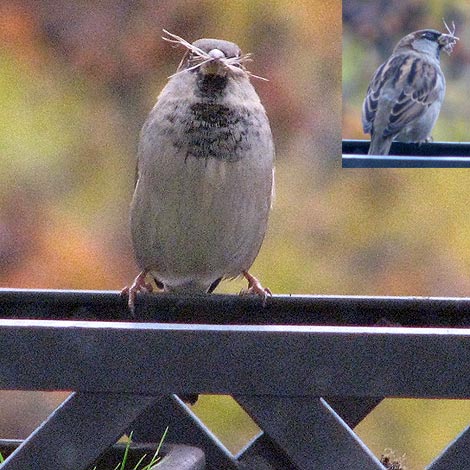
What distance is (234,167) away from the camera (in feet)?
4.39

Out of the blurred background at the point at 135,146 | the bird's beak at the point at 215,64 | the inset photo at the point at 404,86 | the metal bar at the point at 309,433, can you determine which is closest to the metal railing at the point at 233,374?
the metal bar at the point at 309,433

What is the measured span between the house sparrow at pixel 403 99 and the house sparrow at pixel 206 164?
70 centimetres

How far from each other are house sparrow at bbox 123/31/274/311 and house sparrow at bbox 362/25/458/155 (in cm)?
70

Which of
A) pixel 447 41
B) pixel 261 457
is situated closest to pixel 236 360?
pixel 261 457

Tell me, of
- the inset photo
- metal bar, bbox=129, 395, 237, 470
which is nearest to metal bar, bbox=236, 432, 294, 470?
metal bar, bbox=129, 395, 237, 470

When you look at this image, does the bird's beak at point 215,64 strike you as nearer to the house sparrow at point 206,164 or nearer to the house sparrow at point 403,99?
the house sparrow at point 206,164

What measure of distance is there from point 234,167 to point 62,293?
17.9 inches

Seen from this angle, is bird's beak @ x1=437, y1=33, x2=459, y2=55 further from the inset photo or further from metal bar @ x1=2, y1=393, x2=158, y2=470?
metal bar @ x1=2, y1=393, x2=158, y2=470

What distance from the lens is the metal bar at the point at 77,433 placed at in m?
0.59

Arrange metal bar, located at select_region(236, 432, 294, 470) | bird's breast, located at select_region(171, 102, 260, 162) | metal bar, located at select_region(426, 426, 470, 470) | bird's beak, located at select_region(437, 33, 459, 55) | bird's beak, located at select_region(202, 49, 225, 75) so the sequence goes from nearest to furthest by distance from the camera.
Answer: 1. metal bar, located at select_region(426, 426, 470, 470)
2. metal bar, located at select_region(236, 432, 294, 470)
3. bird's beak, located at select_region(202, 49, 225, 75)
4. bird's breast, located at select_region(171, 102, 260, 162)
5. bird's beak, located at select_region(437, 33, 459, 55)

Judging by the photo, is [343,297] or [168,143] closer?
[343,297]

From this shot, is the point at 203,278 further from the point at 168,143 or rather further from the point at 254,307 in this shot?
the point at 254,307

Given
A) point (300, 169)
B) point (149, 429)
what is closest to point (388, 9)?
point (300, 169)

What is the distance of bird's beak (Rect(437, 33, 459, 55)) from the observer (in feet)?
6.63
